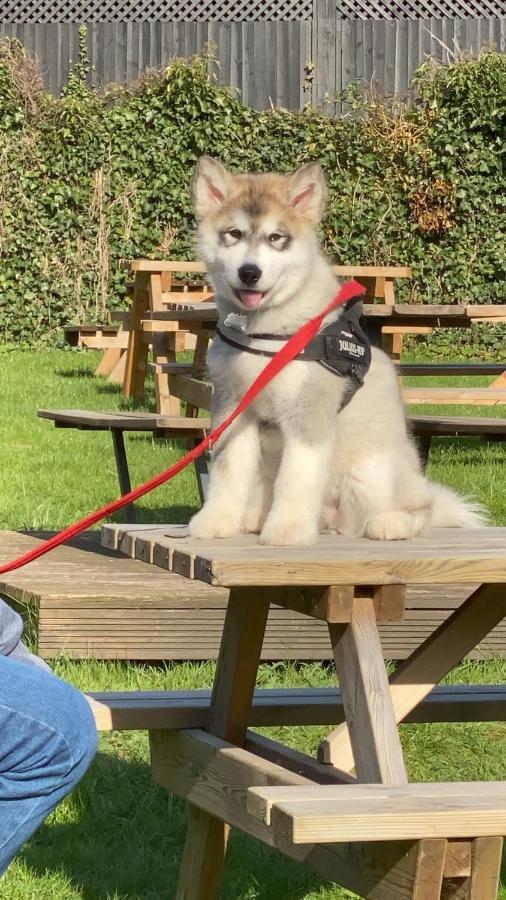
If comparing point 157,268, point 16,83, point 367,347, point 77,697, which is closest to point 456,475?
point 157,268

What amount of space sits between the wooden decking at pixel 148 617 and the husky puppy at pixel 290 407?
4.17ft

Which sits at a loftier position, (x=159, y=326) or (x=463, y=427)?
(x=159, y=326)

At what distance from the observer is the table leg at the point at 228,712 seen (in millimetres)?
2951

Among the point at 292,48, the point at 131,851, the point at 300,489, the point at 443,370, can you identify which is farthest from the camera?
the point at 292,48

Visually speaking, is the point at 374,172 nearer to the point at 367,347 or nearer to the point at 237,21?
the point at 237,21

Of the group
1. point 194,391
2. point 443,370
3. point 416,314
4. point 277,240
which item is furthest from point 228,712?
point 443,370

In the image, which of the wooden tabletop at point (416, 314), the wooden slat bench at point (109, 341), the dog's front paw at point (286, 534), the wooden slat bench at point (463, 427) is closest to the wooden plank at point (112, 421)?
the wooden tabletop at point (416, 314)

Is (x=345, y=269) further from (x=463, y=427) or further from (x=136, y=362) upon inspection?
(x=463, y=427)

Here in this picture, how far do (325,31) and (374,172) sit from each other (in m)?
2.46

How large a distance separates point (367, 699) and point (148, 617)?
2.07 metres

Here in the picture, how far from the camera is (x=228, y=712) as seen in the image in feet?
9.82

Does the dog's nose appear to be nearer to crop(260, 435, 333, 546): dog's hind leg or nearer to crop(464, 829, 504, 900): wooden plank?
crop(260, 435, 333, 546): dog's hind leg

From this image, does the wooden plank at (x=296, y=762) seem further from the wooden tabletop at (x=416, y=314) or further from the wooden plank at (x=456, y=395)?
the wooden plank at (x=456, y=395)

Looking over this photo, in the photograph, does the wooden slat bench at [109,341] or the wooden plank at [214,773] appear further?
the wooden slat bench at [109,341]
